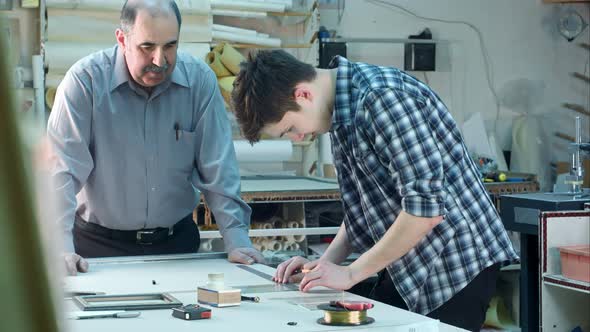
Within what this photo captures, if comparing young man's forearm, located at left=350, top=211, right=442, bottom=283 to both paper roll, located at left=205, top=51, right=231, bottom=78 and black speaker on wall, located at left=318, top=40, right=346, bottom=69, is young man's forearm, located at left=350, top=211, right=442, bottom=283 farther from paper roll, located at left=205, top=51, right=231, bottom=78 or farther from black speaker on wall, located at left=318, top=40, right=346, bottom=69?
Answer: black speaker on wall, located at left=318, top=40, right=346, bottom=69

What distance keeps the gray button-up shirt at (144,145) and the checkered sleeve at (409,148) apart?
0.95 metres

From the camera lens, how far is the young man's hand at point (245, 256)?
2461mm

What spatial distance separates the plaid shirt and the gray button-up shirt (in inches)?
30.6

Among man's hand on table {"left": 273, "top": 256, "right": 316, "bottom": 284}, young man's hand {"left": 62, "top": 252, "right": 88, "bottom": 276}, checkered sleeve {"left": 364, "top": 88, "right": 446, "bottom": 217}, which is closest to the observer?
checkered sleeve {"left": 364, "top": 88, "right": 446, "bottom": 217}

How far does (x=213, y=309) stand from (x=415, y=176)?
1.57 feet

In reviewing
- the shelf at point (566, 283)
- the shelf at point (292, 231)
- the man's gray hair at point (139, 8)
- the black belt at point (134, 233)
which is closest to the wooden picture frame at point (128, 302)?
the black belt at point (134, 233)

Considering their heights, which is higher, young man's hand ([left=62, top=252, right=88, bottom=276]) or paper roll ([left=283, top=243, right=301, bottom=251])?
young man's hand ([left=62, top=252, right=88, bottom=276])

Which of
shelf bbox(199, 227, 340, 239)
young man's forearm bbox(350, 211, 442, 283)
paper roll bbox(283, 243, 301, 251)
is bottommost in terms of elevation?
paper roll bbox(283, 243, 301, 251)

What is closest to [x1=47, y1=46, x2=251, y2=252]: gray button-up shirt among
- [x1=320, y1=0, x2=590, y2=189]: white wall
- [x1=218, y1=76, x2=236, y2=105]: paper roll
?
[x1=218, y1=76, x2=236, y2=105]: paper roll

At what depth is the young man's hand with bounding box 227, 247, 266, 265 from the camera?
2461 millimetres

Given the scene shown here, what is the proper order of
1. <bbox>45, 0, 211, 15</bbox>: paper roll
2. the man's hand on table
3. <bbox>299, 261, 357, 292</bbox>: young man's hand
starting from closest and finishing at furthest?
<bbox>299, 261, 357, 292</bbox>: young man's hand < the man's hand on table < <bbox>45, 0, 211, 15</bbox>: paper roll

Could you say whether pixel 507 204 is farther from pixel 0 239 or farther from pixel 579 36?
pixel 0 239

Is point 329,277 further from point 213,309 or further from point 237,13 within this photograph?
point 237,13

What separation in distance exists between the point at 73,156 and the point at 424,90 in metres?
1.16
